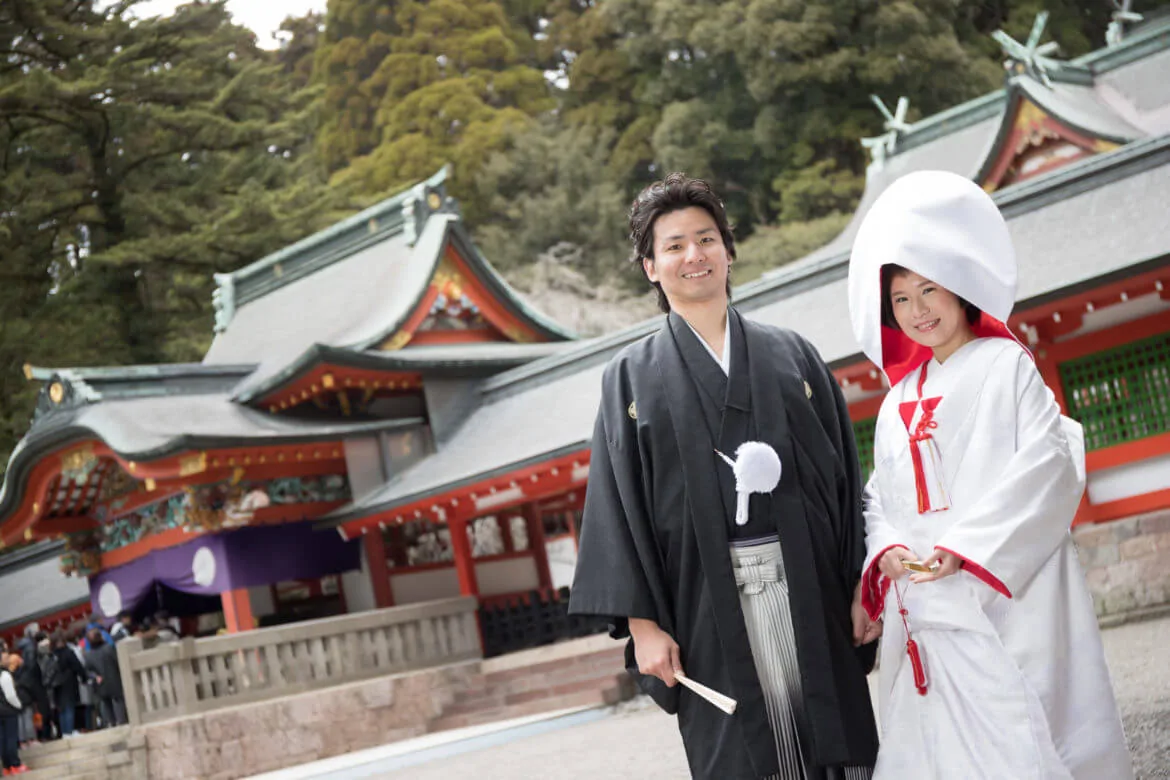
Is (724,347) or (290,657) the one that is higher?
(724,347)

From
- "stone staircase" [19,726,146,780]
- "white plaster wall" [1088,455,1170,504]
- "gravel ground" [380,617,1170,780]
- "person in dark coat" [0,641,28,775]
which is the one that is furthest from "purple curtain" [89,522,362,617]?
"white plaster wall" [1088,455,1170,504]

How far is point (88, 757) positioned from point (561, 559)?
14589mm

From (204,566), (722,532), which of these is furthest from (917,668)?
(204,566)

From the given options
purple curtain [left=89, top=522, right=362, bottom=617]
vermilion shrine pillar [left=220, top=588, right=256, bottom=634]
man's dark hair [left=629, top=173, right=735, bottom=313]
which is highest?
man's dark hair [left=629, top=173, right=735, bottom=313]

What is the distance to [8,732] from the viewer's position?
11742mm

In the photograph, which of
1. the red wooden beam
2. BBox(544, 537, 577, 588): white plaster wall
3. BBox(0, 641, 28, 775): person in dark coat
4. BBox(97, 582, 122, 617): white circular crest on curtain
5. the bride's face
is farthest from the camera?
BBox(544, 537, 577, 588): white plaster wall

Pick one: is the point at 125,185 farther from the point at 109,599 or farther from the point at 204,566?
the point at 204,566

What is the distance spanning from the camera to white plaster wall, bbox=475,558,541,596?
581 inches

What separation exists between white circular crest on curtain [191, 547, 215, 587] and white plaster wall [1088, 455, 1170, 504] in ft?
26.8

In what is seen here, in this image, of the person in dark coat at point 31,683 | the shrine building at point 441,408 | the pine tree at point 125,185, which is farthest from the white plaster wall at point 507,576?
the pine tree at point 125,185

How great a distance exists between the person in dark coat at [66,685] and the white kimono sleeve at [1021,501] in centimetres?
1238

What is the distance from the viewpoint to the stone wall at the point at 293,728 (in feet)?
35.3

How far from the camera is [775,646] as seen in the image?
299cm

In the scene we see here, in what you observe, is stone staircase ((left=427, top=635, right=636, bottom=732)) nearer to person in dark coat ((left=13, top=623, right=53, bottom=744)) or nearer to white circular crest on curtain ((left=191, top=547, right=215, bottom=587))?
white circular crest on curtain ((left=191, top=547, right=215, bottom=587))
